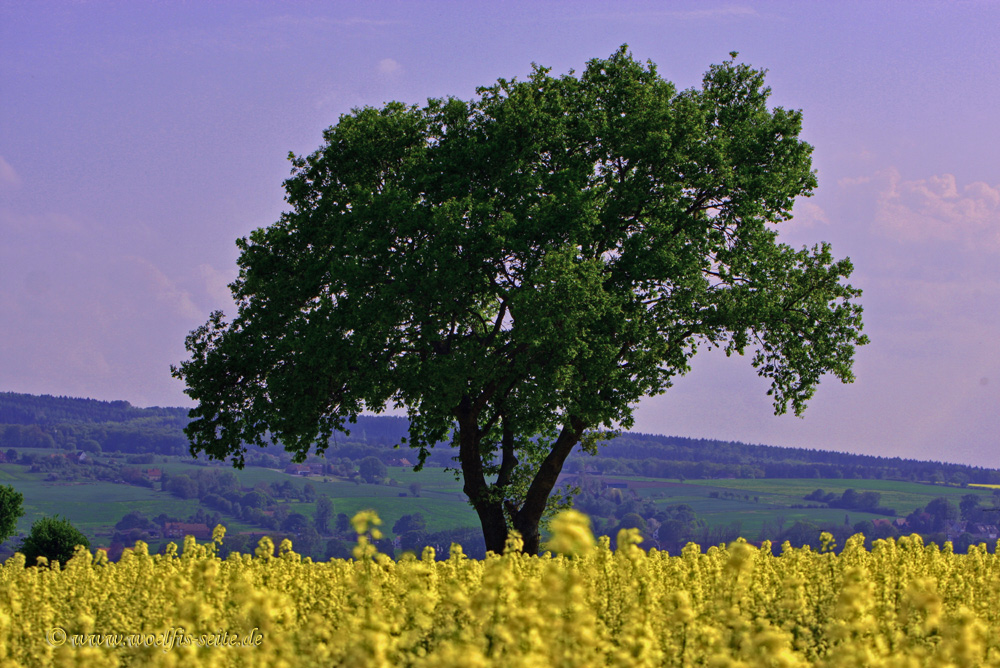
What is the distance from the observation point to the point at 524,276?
21.9 metres

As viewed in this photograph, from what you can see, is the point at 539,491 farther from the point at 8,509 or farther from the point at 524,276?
the point at 8,509

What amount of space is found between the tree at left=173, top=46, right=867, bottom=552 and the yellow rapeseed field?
824cm

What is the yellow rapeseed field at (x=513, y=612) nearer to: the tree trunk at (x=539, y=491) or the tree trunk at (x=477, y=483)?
the tree trunk at (x=539, y=491)

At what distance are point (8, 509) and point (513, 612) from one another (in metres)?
29.4

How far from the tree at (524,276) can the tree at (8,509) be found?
10044 mm

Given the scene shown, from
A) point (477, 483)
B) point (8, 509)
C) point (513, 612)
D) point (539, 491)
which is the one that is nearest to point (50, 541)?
point (8, 509)

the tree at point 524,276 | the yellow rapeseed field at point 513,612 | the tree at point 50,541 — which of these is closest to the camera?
the yellow rapeseed field at point 513,612

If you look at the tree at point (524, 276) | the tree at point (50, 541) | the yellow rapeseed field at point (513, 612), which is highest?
the tree at point (524, 276)

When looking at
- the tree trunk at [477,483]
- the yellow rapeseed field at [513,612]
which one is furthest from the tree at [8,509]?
the yellow rapeseed field at [513,612]

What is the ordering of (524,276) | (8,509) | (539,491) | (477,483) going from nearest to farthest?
(524,276), (539,491), (477,483), (8,509)

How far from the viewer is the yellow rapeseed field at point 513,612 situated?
709cm

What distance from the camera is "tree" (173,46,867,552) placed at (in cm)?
2173

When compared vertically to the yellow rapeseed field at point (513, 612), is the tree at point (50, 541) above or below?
below

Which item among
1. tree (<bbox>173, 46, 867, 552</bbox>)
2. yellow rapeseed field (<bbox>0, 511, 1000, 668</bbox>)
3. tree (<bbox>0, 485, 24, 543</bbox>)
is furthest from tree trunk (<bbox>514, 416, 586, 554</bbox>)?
tree (<bbox>0, 485, 24, 543</bbox>)
